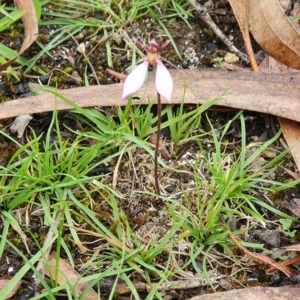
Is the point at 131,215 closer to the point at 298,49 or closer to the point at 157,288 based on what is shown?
the point at 157,288

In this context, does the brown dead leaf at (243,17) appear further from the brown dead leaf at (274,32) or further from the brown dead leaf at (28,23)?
the brown dead leaf at (28,23)

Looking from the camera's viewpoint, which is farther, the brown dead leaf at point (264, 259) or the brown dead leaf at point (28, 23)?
the brown dead leaf at point (28, 23)

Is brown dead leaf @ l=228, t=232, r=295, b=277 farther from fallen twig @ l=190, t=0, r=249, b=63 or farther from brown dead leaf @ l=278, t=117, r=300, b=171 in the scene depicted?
fallen twig @ l=190, t=0, r=249, b=63

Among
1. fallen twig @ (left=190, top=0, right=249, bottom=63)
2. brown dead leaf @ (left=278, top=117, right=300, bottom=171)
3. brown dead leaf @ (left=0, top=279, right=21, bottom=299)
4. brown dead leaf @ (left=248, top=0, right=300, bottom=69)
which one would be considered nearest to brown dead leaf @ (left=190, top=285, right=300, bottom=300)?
brown dead leaf @ (left=278, top=117, right=300, bottom=171)

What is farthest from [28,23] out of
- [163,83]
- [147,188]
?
[163,83]

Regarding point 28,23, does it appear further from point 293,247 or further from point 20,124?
point 293,247

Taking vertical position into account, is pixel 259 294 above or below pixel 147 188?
below

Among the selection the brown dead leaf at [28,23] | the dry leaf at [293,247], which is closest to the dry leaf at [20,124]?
the brown dead leaf at [28,23]
